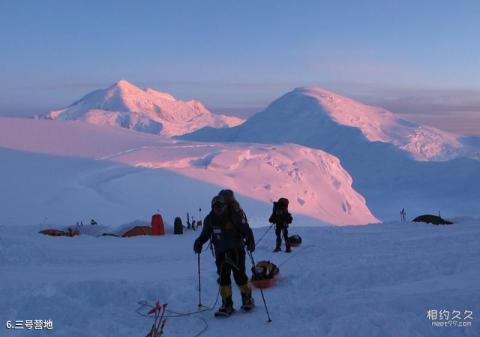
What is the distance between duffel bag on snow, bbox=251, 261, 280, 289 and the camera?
789cm

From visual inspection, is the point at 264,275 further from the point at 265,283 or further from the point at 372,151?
the point at 372,151

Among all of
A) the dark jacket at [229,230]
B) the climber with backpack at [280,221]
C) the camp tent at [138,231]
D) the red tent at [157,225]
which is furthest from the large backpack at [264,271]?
the camp tent at [138,231]

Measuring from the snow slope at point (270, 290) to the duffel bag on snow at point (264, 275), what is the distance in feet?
0.46

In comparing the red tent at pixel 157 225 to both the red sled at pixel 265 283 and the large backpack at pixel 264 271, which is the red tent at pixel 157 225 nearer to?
the large backpack at pixel 264 271

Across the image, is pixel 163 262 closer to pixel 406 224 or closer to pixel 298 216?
pixel 406 224

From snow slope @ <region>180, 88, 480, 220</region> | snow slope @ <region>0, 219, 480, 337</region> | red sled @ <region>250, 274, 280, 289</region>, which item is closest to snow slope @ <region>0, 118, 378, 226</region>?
snow slope @ <region>0, 219, 480, 337</region>

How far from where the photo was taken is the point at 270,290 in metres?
7.98

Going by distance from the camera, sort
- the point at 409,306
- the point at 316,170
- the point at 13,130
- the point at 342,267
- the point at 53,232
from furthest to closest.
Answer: the point at 316,170
the point at 13,130
the point at 53,232
the point at 342,267
the point at 409,306

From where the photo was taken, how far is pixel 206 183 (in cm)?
3784

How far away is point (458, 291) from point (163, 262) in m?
5.91

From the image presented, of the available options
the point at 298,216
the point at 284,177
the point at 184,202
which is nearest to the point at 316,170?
the point at 284,177

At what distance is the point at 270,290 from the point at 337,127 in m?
122

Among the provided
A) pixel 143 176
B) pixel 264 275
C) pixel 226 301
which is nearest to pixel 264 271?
pixel 264 275

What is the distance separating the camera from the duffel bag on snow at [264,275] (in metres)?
7.89
